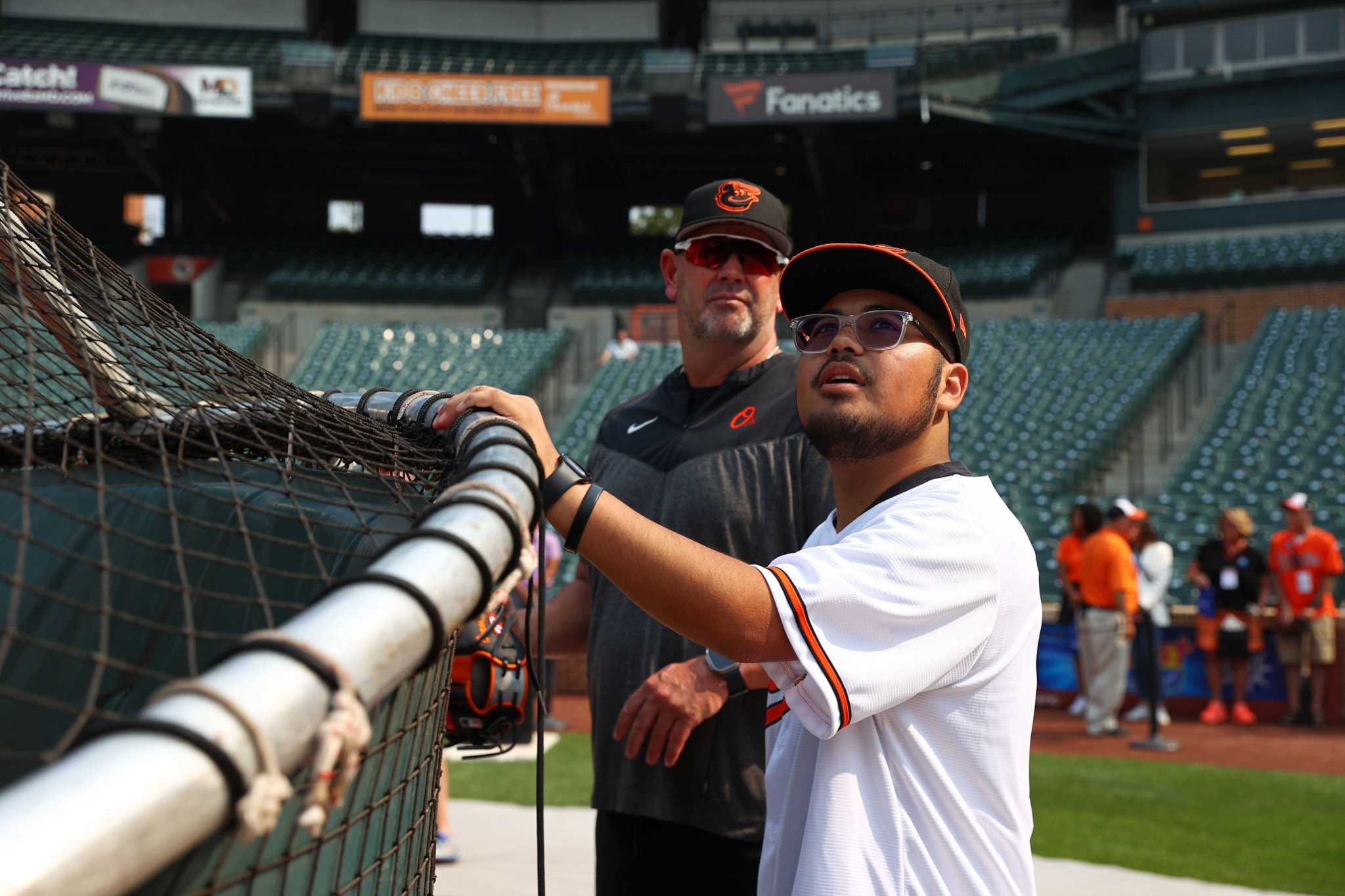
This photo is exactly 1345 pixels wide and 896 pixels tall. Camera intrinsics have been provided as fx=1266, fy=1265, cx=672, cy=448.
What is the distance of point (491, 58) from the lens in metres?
26.3

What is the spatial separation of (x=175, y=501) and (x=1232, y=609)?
9396 mm

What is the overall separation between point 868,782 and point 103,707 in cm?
112

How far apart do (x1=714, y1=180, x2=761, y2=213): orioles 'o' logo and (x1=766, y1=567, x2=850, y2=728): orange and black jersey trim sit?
4.30 ft

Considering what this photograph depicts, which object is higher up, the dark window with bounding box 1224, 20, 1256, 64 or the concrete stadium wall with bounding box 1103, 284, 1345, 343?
the dark window with bounding box 1224, 20, 1256, 64

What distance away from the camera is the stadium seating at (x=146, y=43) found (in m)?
23.7

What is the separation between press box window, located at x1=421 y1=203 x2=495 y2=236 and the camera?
94.6ft

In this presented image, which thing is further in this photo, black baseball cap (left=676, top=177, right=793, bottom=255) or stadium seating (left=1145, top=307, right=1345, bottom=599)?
stadium seating (left=1145, top=307, right=1345, bottom=599)

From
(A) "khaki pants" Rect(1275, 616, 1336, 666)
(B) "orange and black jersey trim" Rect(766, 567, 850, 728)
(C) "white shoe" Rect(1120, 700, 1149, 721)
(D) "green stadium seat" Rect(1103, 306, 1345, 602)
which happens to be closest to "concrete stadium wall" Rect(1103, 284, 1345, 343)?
(D) "green stadium seat" Rect(1103, 306, 1345, 602)

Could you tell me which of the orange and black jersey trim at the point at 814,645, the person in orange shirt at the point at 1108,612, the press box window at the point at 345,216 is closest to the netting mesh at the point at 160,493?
the orange and black jersey trim at the point at 814,645

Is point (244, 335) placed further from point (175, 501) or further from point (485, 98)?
point (175, 501)

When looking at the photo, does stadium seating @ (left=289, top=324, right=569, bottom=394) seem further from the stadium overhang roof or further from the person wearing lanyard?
the person wearing lanyard

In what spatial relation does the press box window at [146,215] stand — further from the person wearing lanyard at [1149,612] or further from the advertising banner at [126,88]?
the person wearing lanyard at [1149,612]

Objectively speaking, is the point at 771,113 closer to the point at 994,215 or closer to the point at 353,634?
the point at 994,215

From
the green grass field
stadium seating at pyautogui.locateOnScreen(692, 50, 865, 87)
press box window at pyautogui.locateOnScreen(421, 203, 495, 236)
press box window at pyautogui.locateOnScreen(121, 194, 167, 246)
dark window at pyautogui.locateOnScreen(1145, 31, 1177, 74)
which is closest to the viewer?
the green grass field
